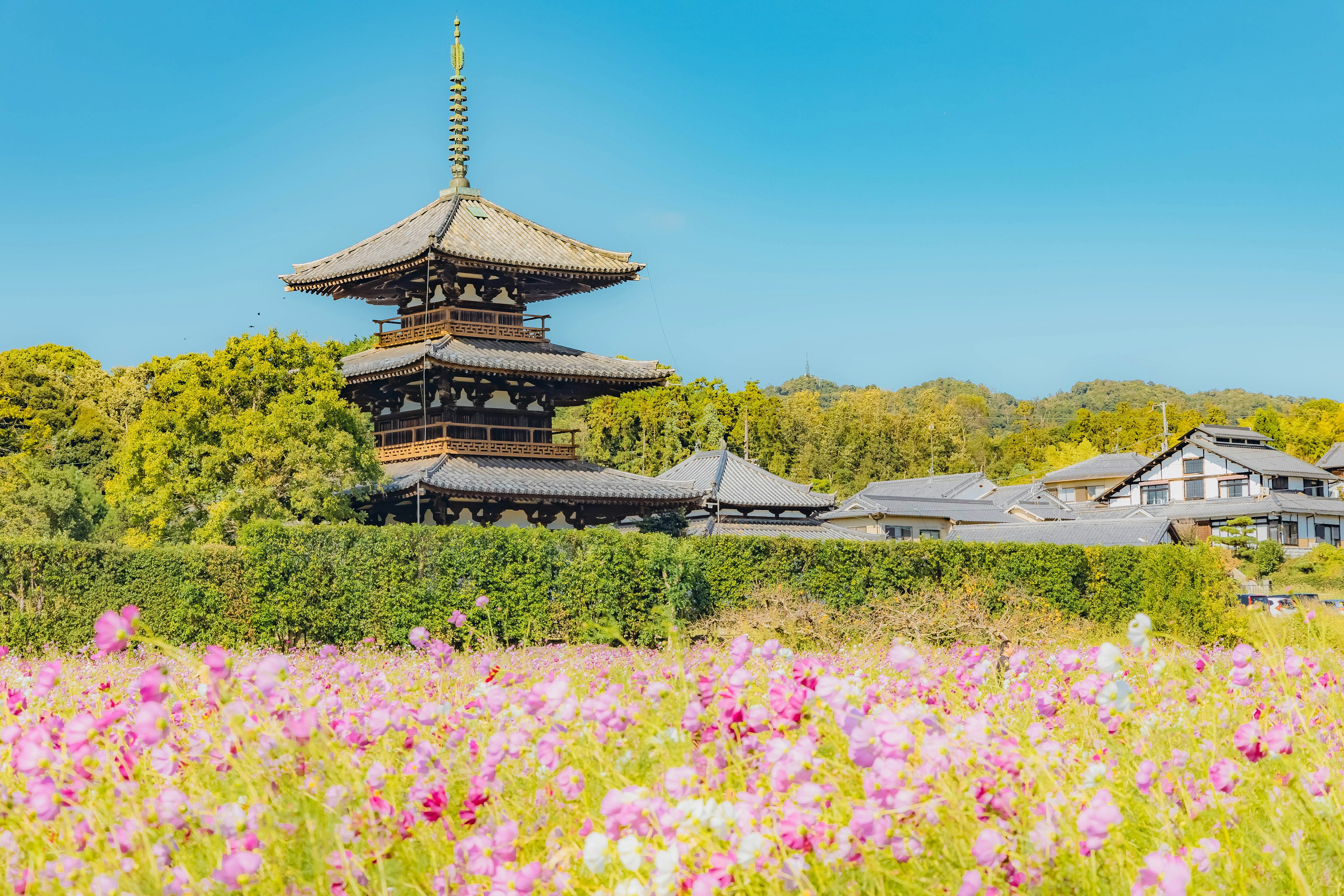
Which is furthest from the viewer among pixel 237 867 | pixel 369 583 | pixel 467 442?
pixel 467 442

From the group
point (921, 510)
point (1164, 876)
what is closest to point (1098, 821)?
point (1164, 876)

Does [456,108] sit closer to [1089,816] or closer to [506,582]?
[506,582]

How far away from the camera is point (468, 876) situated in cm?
286

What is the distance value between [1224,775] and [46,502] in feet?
119

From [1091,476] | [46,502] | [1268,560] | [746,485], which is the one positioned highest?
[46,502]

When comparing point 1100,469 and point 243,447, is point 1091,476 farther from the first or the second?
point 243,447

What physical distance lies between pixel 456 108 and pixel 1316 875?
26.3 meters

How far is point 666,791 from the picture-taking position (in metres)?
2.96

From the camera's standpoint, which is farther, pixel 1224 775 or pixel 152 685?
pixel 1224 775

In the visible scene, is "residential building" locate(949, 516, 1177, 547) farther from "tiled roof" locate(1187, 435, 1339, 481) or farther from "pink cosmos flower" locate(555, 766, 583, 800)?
"pink cosmos flower" locate(555, 766, 583, 800)

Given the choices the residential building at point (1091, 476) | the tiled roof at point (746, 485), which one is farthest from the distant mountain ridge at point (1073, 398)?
the tiled roof at point (746, 485)

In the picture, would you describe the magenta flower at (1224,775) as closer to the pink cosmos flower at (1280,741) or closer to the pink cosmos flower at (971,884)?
the pink cosmos flower at (1280,741)

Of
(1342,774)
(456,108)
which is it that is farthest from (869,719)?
(456,108)

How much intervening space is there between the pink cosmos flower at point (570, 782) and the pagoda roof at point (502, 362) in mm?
19399
